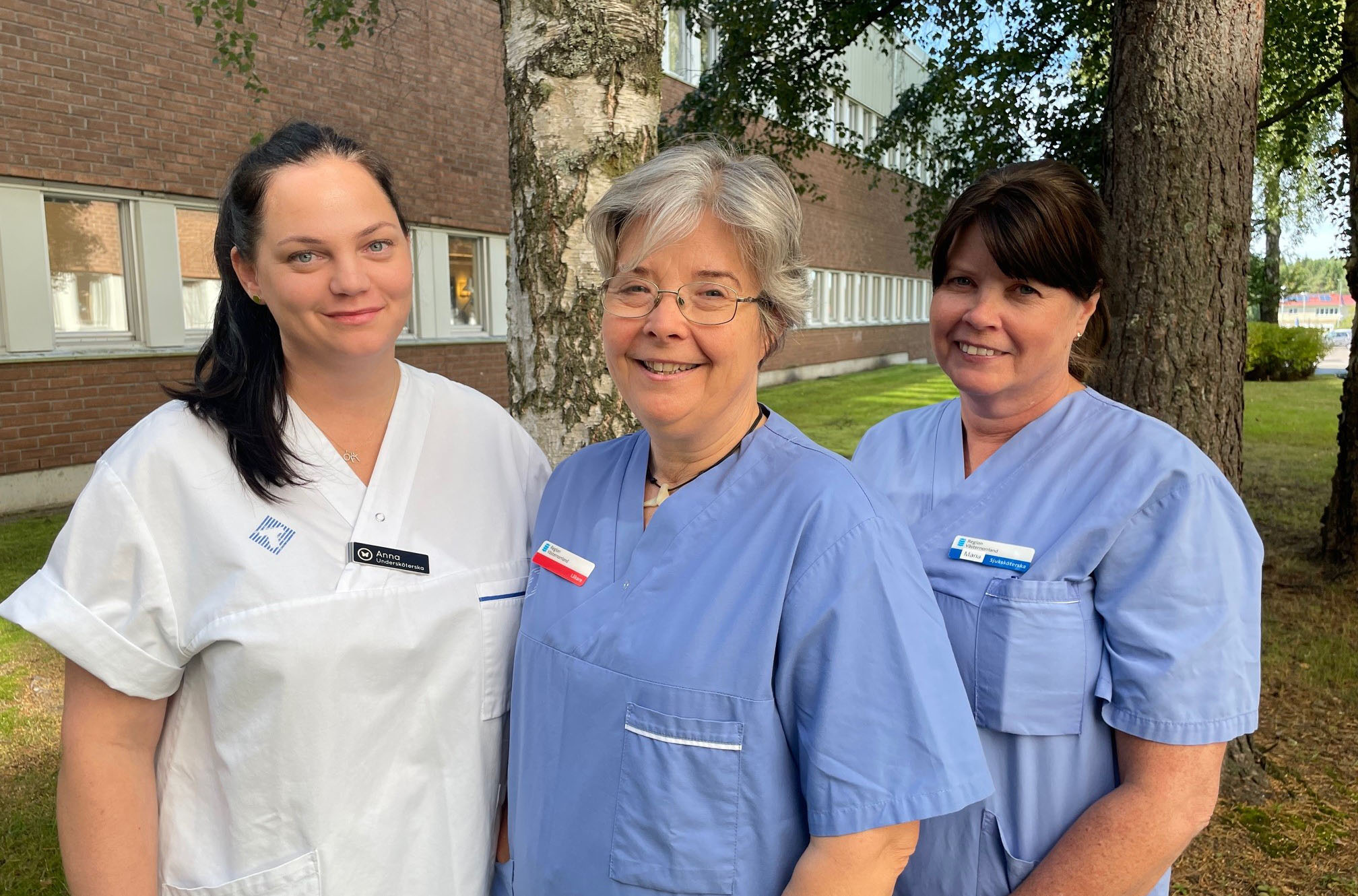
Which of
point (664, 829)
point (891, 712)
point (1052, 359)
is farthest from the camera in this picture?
point (1052, 359)

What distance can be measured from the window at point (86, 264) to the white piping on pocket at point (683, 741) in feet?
31.3

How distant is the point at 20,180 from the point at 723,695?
31.3ft

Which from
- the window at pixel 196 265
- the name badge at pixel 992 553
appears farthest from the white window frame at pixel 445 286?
the name badge at pixel 992 553

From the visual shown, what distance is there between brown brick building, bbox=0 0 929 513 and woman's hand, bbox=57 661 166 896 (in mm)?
6278

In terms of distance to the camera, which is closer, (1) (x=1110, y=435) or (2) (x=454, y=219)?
(1) (x=1110, y=435)

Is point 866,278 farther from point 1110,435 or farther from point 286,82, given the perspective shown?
point 1110,435

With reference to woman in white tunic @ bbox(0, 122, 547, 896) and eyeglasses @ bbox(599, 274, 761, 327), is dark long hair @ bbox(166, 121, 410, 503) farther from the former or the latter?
eyeglasses @ bbox(599, 274, 761, 327)

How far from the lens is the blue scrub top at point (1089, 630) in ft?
5.04

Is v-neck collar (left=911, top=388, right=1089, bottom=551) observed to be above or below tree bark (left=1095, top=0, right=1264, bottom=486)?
below

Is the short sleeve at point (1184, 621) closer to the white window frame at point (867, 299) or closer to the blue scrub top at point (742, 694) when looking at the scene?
the blue scrub top at point (742, 694)

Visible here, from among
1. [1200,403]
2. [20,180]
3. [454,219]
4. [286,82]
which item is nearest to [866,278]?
[454,219]

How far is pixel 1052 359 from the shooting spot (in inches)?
71.6

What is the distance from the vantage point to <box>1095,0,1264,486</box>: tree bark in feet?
12.2

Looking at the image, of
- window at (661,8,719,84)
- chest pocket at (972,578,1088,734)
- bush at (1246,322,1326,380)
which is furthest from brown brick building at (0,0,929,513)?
bush at (1246,322,1326,380)
